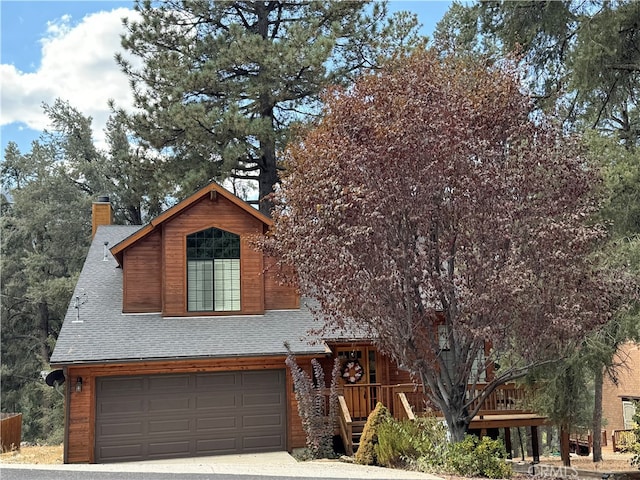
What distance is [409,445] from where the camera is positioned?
10.8 m

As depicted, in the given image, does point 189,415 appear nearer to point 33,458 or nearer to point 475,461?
point 33,458

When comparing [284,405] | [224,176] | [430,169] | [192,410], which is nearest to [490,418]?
[284,405]

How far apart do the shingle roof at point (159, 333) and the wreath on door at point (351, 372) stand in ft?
5.24

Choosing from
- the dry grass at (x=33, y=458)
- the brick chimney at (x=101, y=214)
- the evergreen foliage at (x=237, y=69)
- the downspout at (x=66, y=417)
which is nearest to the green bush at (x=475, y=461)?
the downspout at (x=66, y=417)

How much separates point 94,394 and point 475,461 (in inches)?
339

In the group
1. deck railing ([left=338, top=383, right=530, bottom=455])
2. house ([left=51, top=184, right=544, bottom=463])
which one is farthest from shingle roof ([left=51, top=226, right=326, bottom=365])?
deck railing ([left=338, top=383, right=530, bottom=455])

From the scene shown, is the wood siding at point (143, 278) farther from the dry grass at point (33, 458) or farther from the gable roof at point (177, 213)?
the dry grass at point (33, 458)

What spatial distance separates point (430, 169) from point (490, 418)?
28.4 ft

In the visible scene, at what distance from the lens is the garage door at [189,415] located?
1396 centimetres

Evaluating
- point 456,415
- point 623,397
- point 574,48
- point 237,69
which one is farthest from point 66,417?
point 623,397

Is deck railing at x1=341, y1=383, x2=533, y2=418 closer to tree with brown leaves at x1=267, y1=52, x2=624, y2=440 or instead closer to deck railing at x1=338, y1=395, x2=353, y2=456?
deck railing at x1=338, y1=395, x2=353, y2=456

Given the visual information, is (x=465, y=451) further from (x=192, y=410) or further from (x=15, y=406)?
(x=15, y=406)

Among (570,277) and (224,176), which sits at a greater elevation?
(224,176)

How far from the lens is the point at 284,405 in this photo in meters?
14.9
